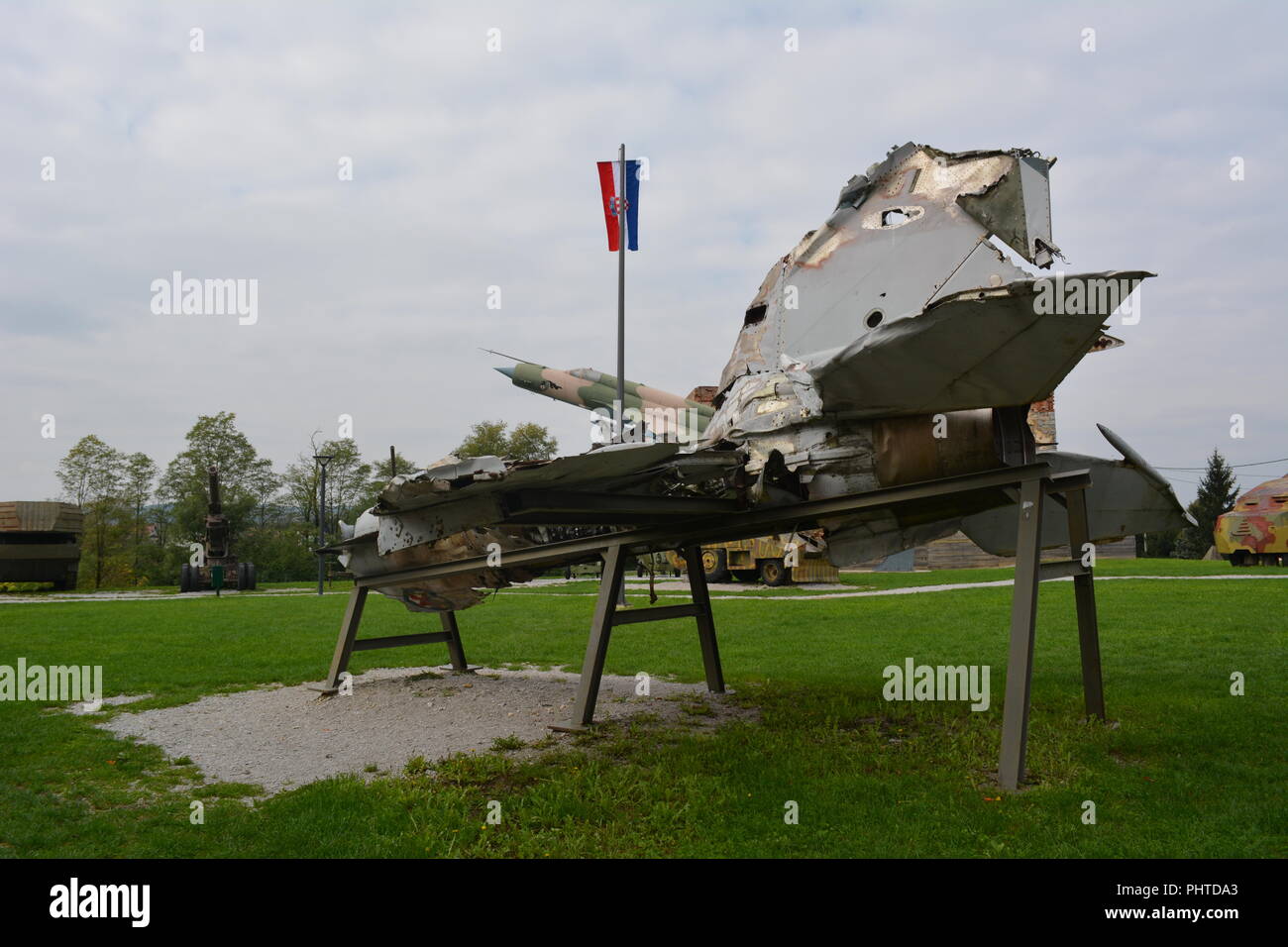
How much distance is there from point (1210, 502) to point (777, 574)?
3591 cm

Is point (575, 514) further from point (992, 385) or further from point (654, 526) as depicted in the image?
point (992, 385)

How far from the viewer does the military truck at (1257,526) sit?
2931 cm

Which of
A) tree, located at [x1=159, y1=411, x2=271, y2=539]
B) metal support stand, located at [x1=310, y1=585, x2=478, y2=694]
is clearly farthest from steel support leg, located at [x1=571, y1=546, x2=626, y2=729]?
tree, located at [x1=159, y1=411, x2=271, y2=539]

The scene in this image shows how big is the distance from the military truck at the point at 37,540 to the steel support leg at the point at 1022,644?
125 feet

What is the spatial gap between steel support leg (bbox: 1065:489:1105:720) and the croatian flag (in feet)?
37.9

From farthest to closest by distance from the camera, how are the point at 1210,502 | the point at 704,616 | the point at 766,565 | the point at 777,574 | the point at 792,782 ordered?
1. the point at 1210,502
2. the point at 766,565
3. the point at 777,574
4. the point at 704,616
5. the point at 792,782

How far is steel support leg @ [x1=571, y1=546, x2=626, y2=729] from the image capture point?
7922mm

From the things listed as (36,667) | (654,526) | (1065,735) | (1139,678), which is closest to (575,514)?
(654,526)

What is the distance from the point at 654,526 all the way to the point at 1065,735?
151 inches

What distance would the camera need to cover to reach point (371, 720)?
9289 millimetres

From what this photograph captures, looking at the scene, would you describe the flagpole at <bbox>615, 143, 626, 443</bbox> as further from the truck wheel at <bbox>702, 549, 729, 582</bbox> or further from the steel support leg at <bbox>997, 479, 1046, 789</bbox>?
the truck wheel at <bbox>702, 549, 729, 582</bbox>

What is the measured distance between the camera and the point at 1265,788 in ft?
18.8

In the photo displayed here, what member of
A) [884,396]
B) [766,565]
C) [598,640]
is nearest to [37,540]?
[766,565]

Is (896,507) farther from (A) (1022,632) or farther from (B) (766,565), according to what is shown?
(B) (766,565)
